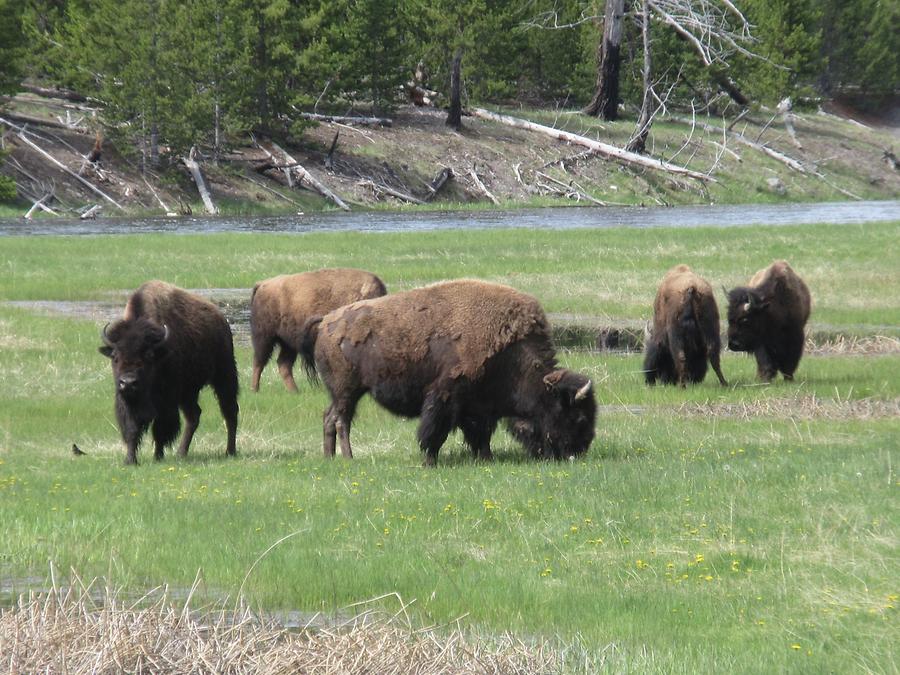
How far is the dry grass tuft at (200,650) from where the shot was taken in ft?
17.6

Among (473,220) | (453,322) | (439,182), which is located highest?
(453,322)

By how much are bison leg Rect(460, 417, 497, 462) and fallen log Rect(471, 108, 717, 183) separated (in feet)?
119

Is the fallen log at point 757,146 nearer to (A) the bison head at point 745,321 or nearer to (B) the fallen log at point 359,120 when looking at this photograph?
(B) the fallen log at point 359,120

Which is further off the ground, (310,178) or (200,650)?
(200,650)

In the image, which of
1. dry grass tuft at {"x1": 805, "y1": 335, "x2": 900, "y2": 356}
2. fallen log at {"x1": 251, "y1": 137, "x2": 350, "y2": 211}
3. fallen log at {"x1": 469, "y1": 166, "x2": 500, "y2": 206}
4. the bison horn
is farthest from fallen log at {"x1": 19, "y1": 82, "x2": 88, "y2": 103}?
the bison horn

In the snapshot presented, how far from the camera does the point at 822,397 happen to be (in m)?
14.7

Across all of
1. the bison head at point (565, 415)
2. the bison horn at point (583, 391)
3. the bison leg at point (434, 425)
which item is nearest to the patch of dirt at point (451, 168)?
the bison leg at point (434, 425)

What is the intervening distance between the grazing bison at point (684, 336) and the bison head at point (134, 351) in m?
7.06

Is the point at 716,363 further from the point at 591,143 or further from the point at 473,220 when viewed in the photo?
the point at 591,143

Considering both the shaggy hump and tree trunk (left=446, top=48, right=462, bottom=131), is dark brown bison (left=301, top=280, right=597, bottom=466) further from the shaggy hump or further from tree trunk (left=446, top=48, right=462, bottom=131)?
tree trunk (left=446, top=48, right=462, bottom=131)

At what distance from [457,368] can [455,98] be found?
156 ft

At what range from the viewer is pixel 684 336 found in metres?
16.2

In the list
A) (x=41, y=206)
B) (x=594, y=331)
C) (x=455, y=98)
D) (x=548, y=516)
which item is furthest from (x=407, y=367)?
(x=455, y=98)

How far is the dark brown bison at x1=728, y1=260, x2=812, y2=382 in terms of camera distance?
54.1 feet
